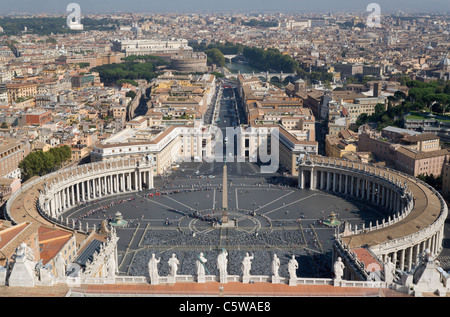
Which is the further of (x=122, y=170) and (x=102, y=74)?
(x=102, y=74)

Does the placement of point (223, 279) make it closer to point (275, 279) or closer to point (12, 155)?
point (275, 279)

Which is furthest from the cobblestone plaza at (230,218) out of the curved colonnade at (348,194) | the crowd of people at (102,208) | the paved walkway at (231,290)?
the paved walkway at (231,290)

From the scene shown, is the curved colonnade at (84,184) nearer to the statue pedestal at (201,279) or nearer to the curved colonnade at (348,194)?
the curved colonnade at (348,194)

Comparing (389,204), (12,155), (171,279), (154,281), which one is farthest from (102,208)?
(171,279)

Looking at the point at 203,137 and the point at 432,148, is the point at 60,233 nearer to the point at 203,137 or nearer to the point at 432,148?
the point at 203,137

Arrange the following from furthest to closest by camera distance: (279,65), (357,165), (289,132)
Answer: (279,65) → (289,132) → (357,165)

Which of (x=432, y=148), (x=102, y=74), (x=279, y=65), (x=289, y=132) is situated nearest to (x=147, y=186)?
(x=289, y=132)
